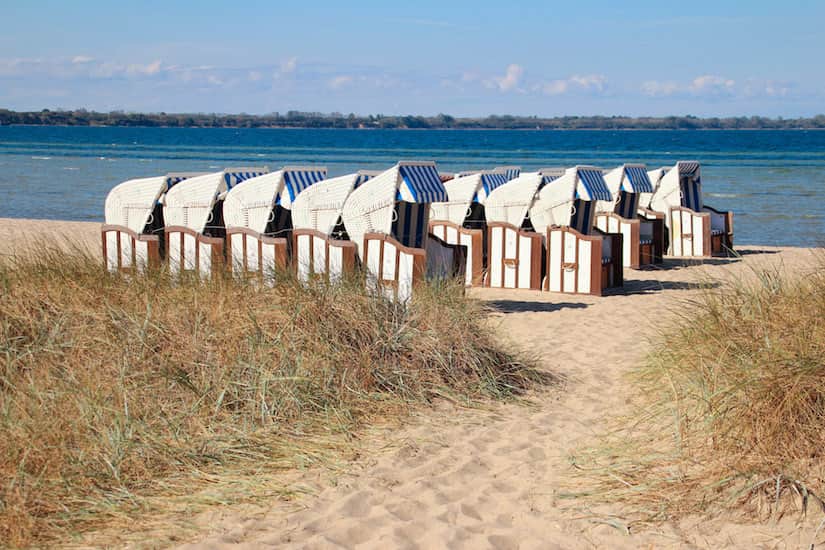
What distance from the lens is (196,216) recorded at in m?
10.8

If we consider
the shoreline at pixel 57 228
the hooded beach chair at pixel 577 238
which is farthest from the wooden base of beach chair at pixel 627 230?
the shoreline at pixel 57 228

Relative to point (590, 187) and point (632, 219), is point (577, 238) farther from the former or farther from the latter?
point (632, 219)

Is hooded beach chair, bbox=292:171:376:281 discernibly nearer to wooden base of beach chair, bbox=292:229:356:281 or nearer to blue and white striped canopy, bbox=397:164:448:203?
wooden base of beach chair, bbox=292:229:356:281

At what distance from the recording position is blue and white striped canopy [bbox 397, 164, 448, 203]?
992cm

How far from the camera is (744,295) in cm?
631

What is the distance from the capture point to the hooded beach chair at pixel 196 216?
10.3m

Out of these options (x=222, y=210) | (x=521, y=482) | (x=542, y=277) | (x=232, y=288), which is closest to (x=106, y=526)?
(x=521, y=482)

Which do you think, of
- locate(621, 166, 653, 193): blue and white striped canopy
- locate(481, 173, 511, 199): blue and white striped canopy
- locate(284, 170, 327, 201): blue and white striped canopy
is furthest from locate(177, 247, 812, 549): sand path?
locate(621, 166, 653, 193): blue and white striped canopy

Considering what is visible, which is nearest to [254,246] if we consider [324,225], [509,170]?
[324,225]

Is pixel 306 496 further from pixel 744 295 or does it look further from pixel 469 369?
pixel 744 295

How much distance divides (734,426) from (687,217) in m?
11.7

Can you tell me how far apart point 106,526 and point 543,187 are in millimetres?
9126

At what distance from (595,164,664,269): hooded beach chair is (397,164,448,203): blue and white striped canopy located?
195 inches

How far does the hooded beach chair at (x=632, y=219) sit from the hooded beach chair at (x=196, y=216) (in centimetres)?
608
